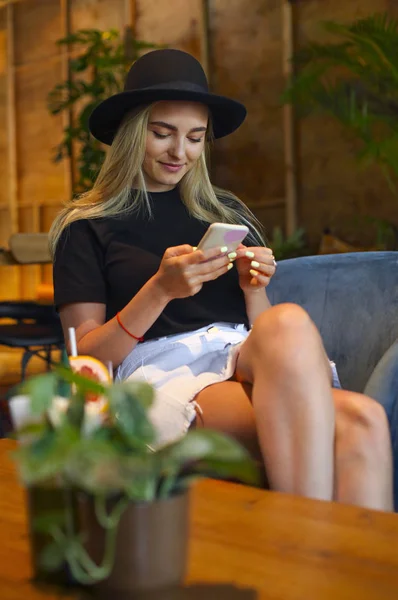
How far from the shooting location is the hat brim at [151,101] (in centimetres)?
179

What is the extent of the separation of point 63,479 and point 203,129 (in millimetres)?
1322

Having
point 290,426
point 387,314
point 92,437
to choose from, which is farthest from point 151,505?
point 387,314

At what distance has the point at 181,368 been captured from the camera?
1.61 m

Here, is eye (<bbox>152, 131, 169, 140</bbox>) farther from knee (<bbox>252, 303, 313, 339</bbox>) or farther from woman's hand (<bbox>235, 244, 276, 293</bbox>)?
knee (<bbox>252, 303, 313, 339</bbox>)

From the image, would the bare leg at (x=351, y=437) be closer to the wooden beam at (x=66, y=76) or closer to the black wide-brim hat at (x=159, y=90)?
the black wide-brim hat at (x=159, y=90)

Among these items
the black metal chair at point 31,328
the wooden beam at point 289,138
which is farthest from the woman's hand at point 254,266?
the wooden beam at point 289,138

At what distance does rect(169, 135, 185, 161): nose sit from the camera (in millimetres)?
1788

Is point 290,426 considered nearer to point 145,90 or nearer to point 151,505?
point 151,505

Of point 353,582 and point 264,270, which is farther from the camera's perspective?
point 264,270

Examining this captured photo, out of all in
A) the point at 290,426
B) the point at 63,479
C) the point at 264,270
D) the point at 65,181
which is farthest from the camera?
the point at 65,181

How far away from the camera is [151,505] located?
660 mm

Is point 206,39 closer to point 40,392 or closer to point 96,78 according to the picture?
point 96,78

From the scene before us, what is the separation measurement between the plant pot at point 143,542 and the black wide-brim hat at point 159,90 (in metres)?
1.28

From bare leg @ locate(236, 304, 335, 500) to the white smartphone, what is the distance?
0.23 metres
